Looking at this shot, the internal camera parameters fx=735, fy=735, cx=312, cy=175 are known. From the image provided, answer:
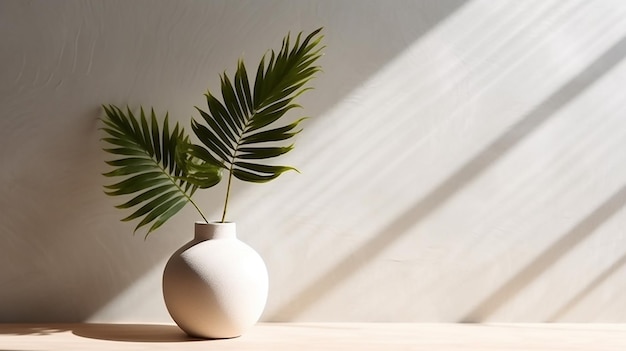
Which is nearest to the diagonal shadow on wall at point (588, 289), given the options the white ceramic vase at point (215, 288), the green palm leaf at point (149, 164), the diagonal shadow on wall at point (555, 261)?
the diagonal shadow on wall at point (555, 261)

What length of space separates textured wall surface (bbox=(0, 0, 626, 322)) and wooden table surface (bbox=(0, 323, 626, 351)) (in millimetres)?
86

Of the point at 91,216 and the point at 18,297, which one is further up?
the point at 91,216

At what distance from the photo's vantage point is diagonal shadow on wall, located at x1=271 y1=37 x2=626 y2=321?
6.89 ft

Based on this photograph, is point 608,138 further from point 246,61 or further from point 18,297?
point 18,297

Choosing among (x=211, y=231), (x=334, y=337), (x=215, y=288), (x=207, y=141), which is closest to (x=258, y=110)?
(x=207, y=141)

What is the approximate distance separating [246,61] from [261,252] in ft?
1.78

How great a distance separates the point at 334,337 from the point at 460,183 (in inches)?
23.3

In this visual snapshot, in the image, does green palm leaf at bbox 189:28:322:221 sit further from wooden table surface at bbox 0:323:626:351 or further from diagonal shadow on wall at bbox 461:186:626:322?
diagonal shadow on wall at bbox 461:186:626:322

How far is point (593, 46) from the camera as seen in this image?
2137 millimetres

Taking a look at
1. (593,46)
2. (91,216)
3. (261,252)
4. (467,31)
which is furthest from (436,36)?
(91,216)

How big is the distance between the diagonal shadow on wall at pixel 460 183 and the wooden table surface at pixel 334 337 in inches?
3.8

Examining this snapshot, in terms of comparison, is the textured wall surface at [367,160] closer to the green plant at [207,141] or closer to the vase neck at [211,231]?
the green plant at [207,141]

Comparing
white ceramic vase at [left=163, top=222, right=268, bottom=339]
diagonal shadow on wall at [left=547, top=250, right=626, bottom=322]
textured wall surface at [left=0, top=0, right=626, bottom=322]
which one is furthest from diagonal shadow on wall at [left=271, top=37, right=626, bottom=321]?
white ceramic vase at [left=163, top=222, right=268, bottom=339]

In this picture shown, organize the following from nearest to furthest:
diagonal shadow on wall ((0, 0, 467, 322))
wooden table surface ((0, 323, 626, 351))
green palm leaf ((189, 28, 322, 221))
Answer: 1. wooden table surface ((0, 323, 626, 351))
2. green palm leaf ((189, 28, 322, 221))
3. diagonal shadow on wall ((0, 0, 467, 322))
